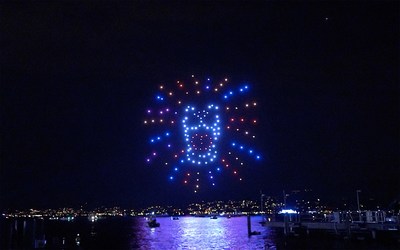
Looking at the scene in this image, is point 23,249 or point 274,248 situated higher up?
point 23,249

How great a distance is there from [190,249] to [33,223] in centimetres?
3743

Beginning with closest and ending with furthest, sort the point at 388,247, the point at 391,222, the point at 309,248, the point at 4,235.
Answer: the point at 4,235
the point at 388,247
the point at 391,222
the point at 309,248

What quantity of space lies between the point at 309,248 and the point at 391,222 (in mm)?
9648

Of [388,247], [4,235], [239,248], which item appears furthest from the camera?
[239,248]

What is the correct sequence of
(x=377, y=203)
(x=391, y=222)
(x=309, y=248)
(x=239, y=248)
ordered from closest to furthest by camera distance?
(x=391, y=222), (x=309, y=248), (x=239, y=248), (x=377, y=203)

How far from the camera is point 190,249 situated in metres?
60.8

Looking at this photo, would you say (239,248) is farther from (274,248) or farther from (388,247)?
(388,247)

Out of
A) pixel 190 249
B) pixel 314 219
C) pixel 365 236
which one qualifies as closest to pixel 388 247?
pixel 365 236

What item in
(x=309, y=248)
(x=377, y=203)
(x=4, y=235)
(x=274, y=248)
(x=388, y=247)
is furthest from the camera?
(x=377, y=203)

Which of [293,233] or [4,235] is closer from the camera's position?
[4,235]

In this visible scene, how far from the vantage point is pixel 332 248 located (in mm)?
44656

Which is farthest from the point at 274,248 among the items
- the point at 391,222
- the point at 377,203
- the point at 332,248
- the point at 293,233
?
the point at 377,203

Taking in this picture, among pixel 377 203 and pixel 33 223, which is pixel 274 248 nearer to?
pixel 33 223

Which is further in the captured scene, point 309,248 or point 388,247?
point 309,248
